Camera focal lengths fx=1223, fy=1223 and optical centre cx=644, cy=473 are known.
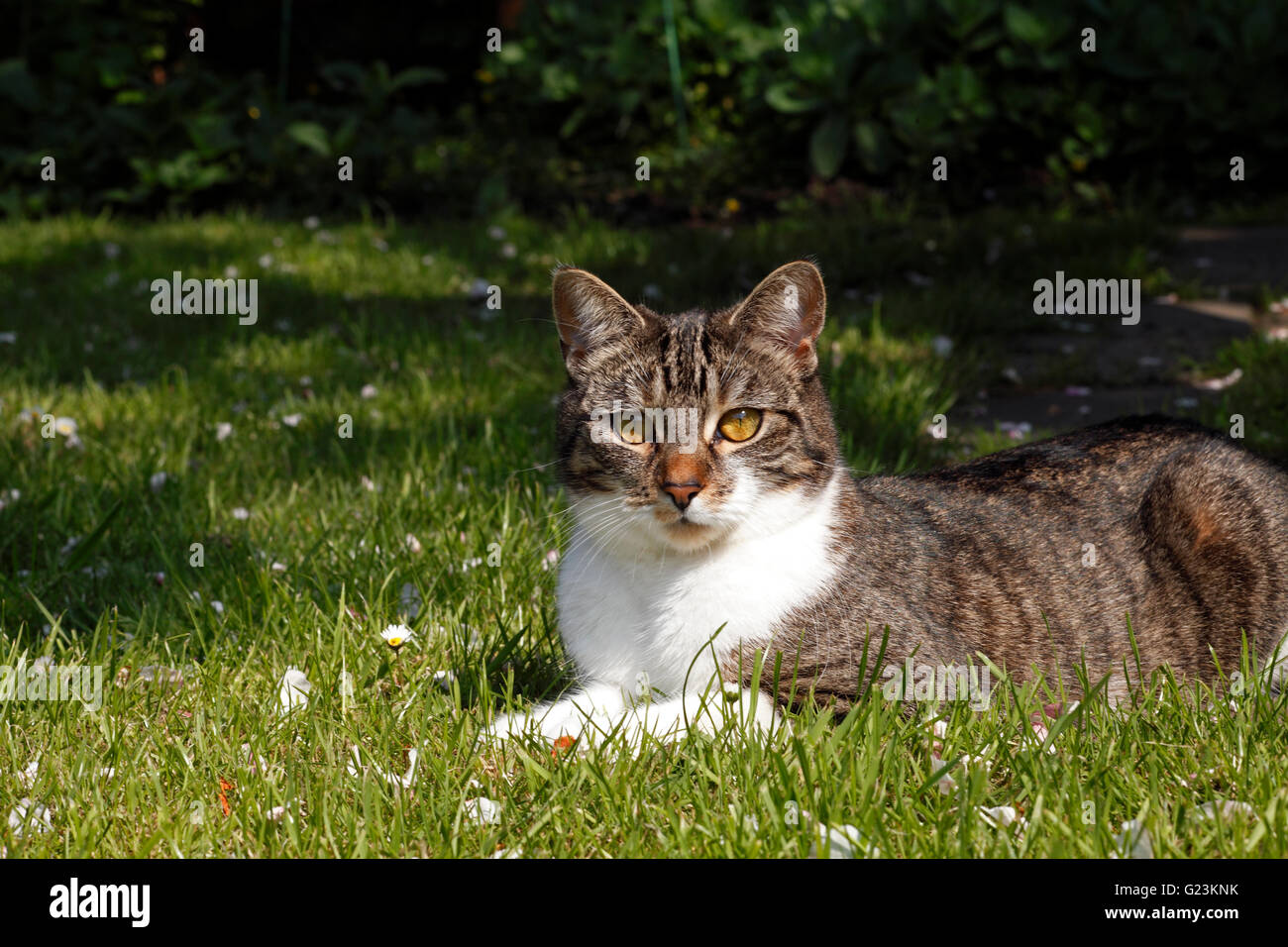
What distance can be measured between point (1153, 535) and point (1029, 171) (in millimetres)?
6322

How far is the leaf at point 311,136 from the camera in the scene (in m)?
9.67

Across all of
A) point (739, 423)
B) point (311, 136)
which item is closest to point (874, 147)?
point (311, 136)

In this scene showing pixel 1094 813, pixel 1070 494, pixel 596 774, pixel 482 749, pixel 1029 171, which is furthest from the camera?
pixel 1029 171

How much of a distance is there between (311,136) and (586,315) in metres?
7.41

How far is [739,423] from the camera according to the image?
2955 millimetres

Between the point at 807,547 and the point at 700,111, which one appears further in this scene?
the point at 700,111

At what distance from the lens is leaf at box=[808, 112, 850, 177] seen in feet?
29.2

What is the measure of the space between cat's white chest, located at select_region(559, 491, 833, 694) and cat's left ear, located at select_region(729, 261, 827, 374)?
39 cm

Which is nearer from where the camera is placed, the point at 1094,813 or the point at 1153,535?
the point at 1094,813

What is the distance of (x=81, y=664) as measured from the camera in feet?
10.3

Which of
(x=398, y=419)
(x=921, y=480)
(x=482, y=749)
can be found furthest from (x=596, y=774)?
(x=398, y=419)

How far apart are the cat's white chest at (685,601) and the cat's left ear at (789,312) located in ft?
1.29

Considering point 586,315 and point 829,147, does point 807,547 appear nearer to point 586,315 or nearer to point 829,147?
point 586,315
